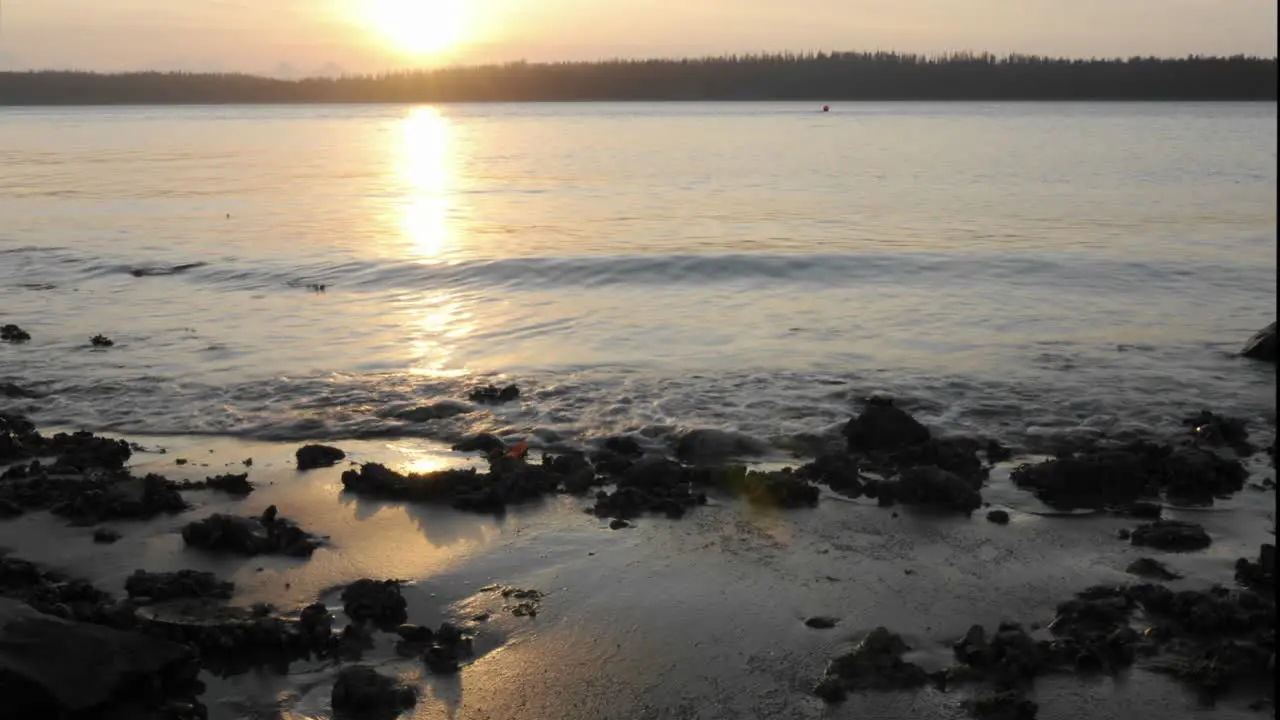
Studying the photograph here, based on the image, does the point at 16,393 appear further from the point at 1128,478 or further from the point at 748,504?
the point at 1128,478

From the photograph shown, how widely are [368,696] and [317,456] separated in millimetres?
4866

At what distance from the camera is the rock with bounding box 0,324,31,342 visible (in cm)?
1700

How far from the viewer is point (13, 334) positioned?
17109mm

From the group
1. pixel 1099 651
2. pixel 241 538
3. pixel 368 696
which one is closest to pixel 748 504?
pixel 1099 651

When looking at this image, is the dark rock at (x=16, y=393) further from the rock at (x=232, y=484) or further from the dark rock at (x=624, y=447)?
the dark rock at (x=624, y=447)

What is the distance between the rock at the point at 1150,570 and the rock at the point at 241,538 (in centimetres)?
590

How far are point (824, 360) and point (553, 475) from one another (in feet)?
20.4

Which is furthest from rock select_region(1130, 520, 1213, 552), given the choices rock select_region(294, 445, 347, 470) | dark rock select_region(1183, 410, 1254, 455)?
rock select_region(294, 445, 347, 470)

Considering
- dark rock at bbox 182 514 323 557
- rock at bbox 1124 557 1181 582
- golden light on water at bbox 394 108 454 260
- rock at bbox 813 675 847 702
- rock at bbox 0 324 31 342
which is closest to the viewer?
rock at bbox 813 675 847 702

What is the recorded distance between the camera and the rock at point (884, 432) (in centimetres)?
1121

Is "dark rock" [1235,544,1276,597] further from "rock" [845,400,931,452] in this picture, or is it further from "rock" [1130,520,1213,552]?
"rock" [845,400,931,452]

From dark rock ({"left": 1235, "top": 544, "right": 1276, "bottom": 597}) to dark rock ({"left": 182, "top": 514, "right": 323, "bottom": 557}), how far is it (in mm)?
6557

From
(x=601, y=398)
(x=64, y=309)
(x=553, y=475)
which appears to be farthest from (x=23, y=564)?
(x=64, y=309)

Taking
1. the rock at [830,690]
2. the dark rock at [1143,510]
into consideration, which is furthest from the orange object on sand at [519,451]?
the dark rock at [1143,510]
